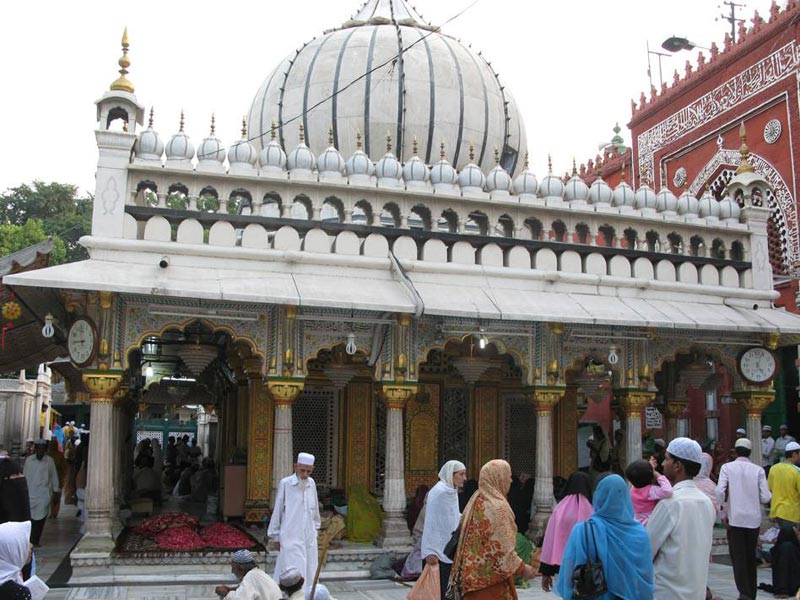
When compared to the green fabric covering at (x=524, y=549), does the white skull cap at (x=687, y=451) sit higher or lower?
higher

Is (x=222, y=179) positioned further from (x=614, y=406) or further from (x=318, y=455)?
(x=614, y=406)

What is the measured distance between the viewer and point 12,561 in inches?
174

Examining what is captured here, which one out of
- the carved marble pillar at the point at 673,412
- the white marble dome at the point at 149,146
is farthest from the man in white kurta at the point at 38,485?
the carved marble pillar at the point at 673,412

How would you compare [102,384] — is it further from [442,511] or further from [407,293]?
[442,511]

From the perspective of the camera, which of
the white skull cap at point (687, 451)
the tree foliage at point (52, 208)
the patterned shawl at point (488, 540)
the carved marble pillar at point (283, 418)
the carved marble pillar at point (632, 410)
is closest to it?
the white skull cap at point (687, 451)

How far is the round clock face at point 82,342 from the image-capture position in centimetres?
910

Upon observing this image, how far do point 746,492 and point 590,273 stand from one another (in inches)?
159

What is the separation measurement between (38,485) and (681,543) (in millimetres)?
9287

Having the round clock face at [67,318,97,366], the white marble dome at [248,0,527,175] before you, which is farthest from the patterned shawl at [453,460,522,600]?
the white marble dome at [248,0,527,175]

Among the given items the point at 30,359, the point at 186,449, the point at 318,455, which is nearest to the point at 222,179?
the point at 318,455

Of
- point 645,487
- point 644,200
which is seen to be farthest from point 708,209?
point 645,487

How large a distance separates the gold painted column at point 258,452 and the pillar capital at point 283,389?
1640 mm

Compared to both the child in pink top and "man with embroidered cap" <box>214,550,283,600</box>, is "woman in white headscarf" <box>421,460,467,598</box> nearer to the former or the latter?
the child in pink top

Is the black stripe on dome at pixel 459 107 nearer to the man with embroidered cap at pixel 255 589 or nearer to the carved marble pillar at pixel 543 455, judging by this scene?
the carved marble pillar at pixel 543 455
